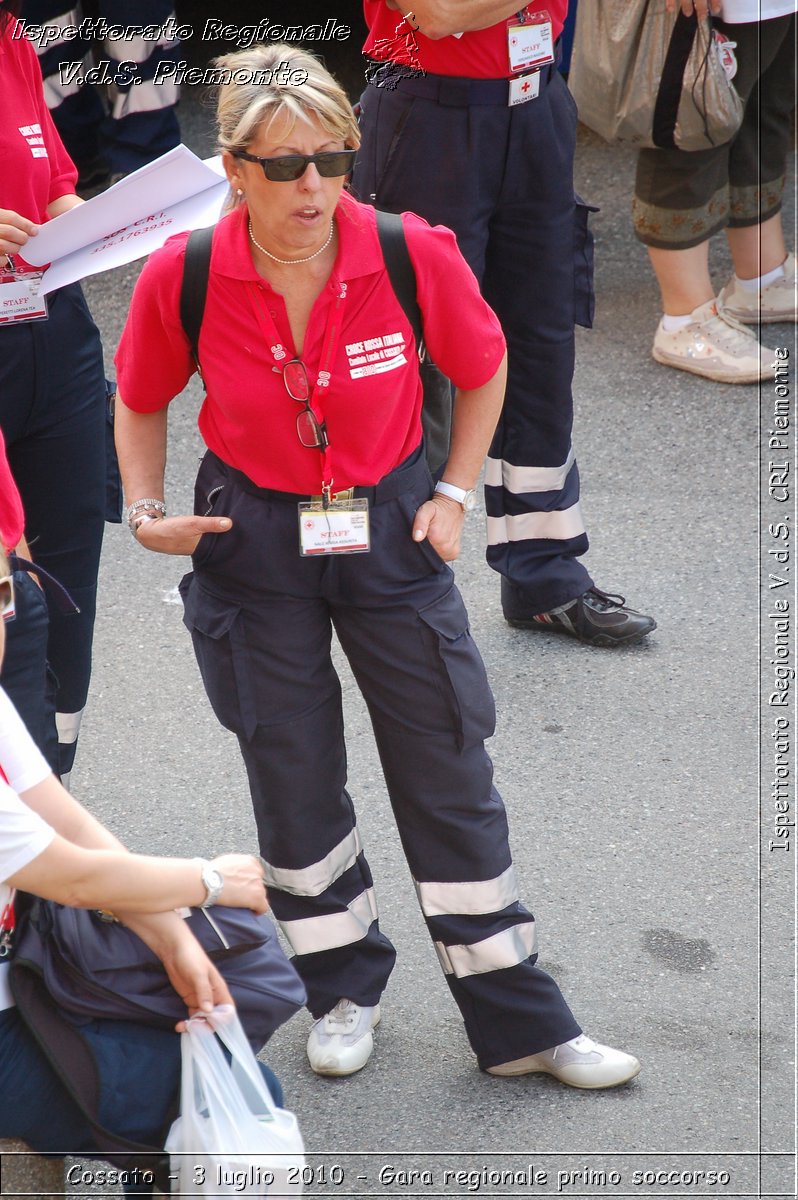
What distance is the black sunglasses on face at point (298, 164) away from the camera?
7.18 feet

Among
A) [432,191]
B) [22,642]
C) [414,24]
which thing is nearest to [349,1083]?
[22,642]

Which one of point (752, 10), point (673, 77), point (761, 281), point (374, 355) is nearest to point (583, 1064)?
point (374, 355)

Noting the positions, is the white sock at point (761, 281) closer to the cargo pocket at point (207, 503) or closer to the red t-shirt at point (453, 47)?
the red t-shirt at point (453, 47)

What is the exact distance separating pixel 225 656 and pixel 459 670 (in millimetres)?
406

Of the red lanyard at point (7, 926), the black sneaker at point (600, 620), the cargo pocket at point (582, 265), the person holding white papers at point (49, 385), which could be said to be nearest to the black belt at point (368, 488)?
the person holding white papers at point (49, 385)

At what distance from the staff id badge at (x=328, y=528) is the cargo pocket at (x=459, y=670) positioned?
0.62 ft

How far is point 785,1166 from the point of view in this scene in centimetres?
254

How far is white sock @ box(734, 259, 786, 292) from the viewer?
5605 millimetres

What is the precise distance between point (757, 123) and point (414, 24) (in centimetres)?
240

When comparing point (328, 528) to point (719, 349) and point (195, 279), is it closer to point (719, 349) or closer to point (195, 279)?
point (195, 279)

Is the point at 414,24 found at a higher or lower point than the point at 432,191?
higher

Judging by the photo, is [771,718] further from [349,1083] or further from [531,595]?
[349,1083]

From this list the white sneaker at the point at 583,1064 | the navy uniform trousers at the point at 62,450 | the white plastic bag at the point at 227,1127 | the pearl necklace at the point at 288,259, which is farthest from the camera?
the navy uniform trousers at the point at 62,450

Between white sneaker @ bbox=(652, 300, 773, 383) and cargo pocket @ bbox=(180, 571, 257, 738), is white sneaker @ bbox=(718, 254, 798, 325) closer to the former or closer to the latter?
white sneaker @ bbox=(652, 300, 773, 383)
